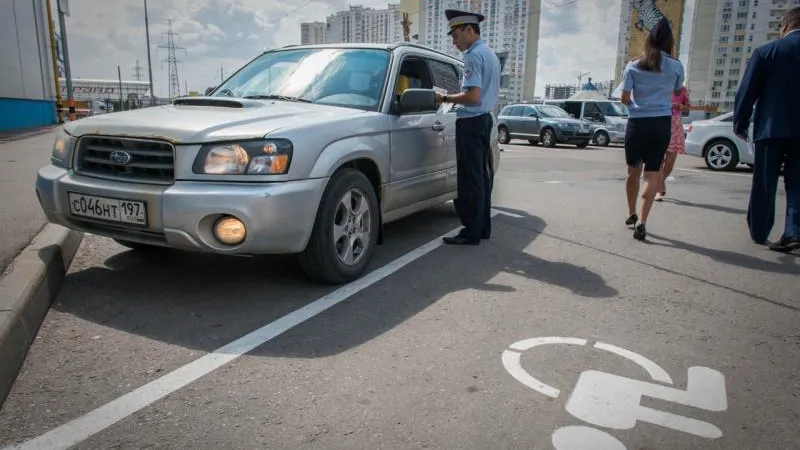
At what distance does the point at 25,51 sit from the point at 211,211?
26687mm

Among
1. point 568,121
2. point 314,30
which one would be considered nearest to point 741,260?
point 568,121

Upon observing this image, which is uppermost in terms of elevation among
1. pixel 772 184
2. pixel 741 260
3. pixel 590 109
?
pixel 590 109

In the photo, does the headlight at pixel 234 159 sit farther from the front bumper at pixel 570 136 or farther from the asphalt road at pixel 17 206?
the front bumper at pixel 570 136

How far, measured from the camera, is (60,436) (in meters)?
2.05

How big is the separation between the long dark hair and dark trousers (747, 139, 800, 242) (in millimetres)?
1206

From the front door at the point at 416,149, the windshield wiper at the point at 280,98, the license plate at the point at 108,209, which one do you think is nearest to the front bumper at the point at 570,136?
the front door at the point at 416,149

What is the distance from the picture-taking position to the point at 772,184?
5.20 meters

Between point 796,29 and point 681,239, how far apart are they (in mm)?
2053

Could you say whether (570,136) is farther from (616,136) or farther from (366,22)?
(366,22)

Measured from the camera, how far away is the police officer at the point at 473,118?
15.7ft

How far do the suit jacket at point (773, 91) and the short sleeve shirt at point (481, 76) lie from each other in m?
2.25

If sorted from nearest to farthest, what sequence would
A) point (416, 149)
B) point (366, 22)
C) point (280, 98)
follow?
point (280, 98), point (416, 149), point (366, 22)

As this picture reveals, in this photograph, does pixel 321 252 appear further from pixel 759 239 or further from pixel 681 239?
pixel 759 239

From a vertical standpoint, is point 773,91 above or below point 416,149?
above
